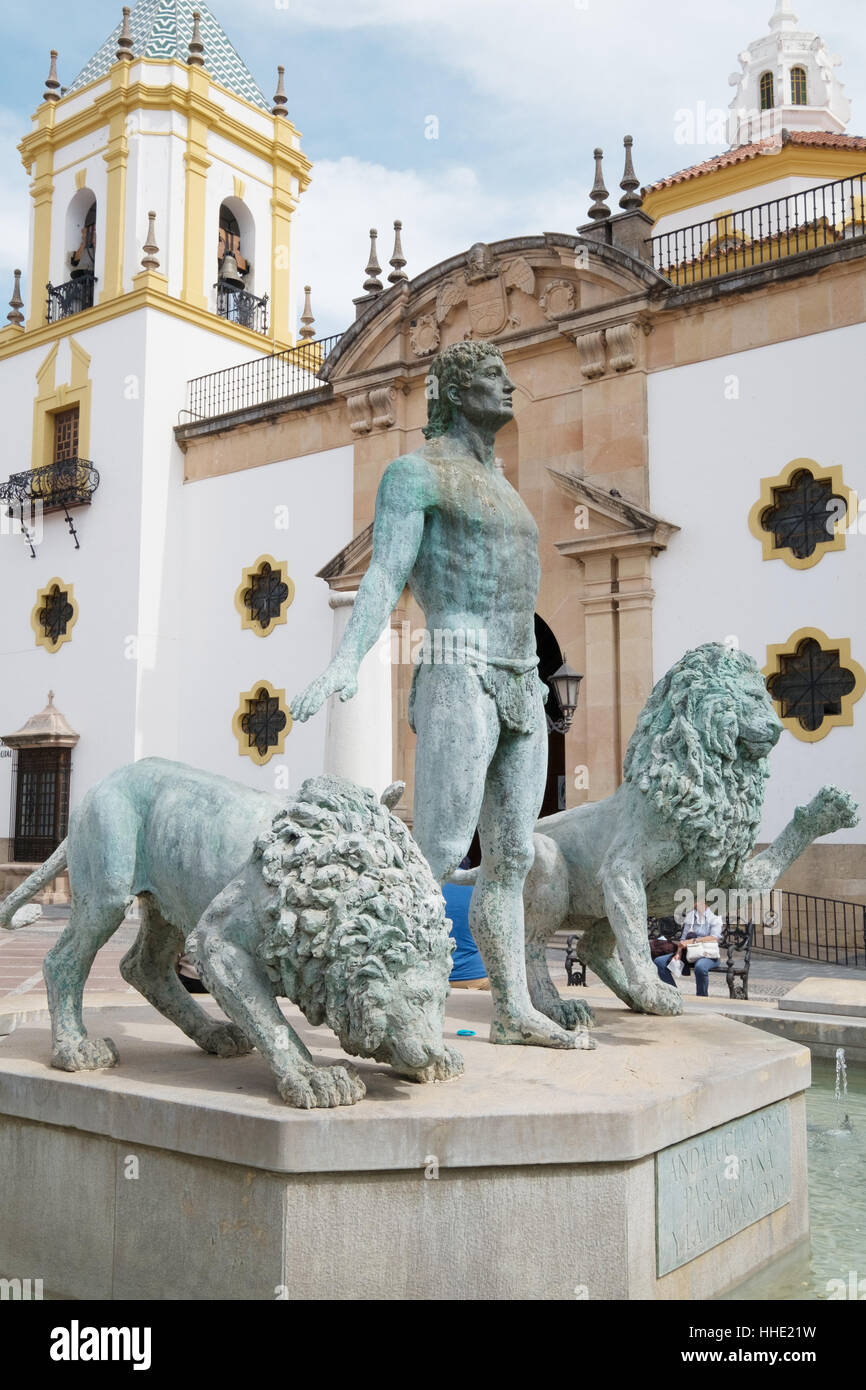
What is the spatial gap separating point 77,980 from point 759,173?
24.6m

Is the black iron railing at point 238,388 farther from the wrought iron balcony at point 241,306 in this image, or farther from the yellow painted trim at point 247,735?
the yellow painted trim at point 247,735

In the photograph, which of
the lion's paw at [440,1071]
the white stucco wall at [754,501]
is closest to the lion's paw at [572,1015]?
the lion's paw at [440,1071]

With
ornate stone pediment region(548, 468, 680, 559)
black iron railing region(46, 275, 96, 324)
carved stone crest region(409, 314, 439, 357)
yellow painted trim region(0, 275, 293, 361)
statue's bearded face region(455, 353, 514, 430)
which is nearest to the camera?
statue's bearded face region(455, 353, 514, 430)

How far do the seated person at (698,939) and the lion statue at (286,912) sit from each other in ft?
17.9

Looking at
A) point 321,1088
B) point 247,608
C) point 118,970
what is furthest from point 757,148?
point 321,1088

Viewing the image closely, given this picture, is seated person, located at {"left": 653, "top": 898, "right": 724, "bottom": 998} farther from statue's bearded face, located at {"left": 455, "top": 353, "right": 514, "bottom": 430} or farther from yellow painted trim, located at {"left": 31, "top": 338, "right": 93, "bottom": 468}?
yellow painted trim, located at {"left": 31, "top": 338, "right": 93, "bottom": 468}

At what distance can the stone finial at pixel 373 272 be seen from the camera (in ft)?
64.8

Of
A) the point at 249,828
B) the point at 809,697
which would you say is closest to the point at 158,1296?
the point at 249,828

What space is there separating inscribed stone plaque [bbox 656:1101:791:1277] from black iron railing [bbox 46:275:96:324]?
23721mm

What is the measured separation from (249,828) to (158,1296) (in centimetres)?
115

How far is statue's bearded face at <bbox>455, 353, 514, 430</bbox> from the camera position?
408 centimetres

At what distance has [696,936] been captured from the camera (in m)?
9.84

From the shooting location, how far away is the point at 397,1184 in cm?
269

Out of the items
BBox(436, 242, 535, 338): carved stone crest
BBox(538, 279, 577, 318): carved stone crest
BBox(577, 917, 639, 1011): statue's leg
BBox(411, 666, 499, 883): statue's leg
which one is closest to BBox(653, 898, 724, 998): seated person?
BBox(577, 917, 639, 1011): statue's leg
